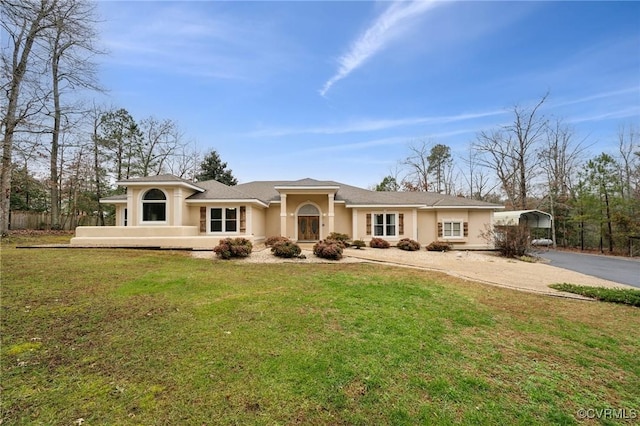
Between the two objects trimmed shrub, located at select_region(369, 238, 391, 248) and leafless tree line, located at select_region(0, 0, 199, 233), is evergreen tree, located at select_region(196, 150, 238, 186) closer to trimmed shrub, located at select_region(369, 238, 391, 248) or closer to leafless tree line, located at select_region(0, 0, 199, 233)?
leafless tree line, located at select_region(0, 0, 199, 233)

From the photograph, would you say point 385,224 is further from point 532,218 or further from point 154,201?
point 154,201

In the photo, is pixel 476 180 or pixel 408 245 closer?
pixel 408 245

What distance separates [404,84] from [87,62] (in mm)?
16291

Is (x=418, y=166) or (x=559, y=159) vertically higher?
(x=418, y=166)

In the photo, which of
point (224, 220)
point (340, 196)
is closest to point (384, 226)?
point (340, 196)

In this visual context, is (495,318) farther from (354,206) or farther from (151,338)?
(354,206)

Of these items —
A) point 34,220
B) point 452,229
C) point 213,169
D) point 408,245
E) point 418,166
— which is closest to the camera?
point 408,245

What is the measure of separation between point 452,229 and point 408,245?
13.2 feet

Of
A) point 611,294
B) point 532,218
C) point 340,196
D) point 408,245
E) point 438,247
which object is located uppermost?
point 340,196

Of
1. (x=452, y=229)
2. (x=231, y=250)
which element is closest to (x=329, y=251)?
(x=231, y=250)

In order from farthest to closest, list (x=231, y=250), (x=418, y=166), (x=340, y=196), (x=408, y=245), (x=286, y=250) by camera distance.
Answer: (x=418, y=166) → (x=340, y=196) → (x=408, y=245) → (x=286, y=250) → (x=231, y=250)

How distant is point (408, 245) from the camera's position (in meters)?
16.3

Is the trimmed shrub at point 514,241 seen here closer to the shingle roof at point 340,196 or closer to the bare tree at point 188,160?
the shingle roof at point 340,196

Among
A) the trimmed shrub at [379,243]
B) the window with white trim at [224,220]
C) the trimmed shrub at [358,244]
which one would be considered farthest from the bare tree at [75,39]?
the trimmed shrub at [379,243]
